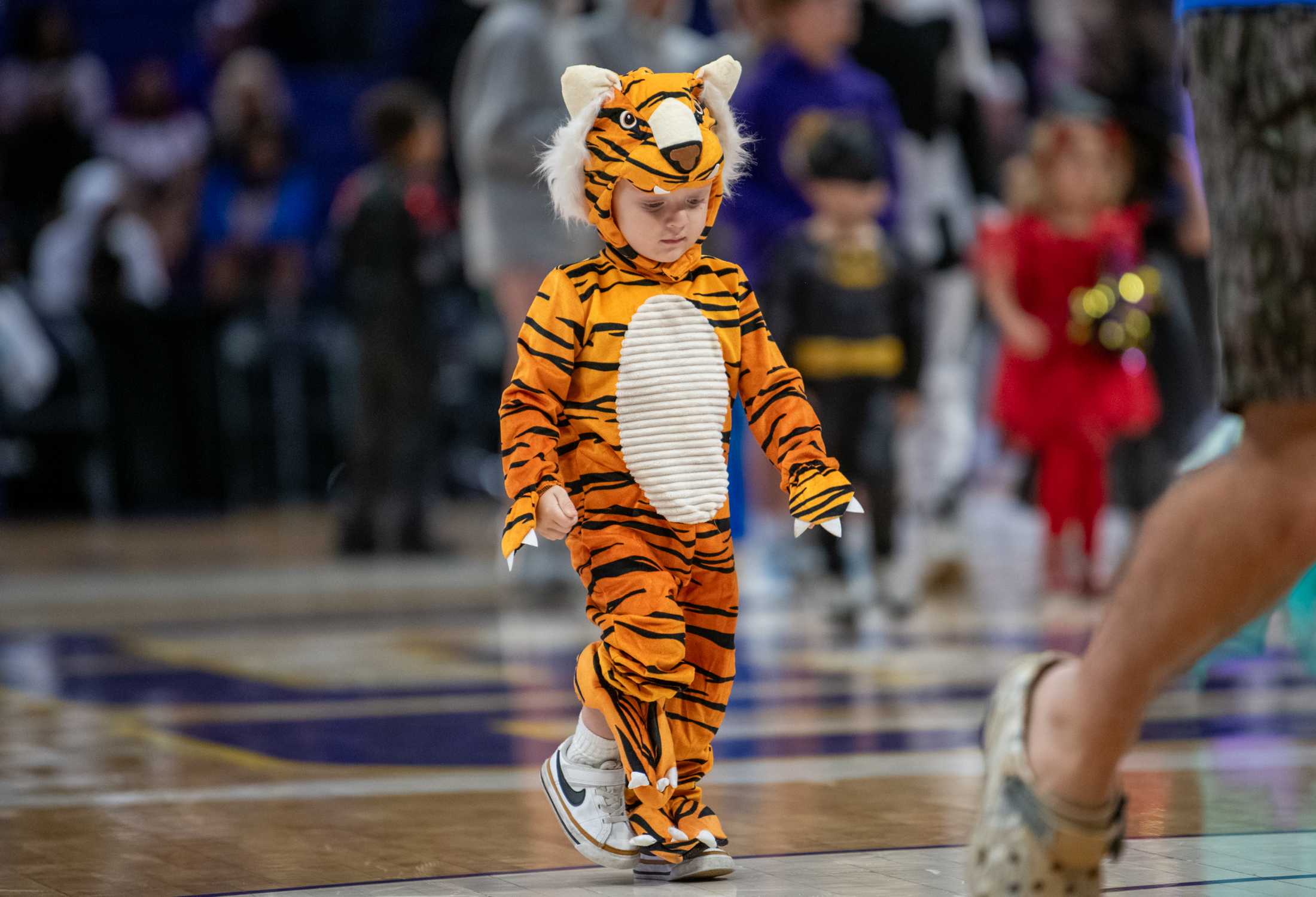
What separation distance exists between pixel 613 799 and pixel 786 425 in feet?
2.27

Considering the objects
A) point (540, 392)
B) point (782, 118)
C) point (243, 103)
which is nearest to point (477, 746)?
point (540, 392)

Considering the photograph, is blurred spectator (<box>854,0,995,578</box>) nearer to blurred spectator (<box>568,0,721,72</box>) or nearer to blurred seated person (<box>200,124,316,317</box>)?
blurred spectator (<box>568,0,721,72</box>)

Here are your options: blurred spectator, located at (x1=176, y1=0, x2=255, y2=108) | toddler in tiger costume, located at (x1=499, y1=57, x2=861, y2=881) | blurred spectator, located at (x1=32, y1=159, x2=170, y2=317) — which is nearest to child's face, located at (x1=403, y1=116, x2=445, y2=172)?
blurred spectator, located at (x1=32, y1=159, x2=170, y2=317)

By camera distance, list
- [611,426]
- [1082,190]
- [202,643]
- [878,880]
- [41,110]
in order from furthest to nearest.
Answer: [41,110] → [1082,190] → [202,643] → [611,426] → [878,880]

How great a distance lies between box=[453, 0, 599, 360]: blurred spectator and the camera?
7965 mm

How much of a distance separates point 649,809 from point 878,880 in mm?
398

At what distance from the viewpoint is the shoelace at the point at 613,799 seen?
11.5 feet

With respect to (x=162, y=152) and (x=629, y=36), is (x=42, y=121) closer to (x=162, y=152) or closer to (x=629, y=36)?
(x=162, y=152)

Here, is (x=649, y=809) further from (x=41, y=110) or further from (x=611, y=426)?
(x=41, y=110)

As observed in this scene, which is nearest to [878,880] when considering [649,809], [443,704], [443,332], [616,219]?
[649,809]

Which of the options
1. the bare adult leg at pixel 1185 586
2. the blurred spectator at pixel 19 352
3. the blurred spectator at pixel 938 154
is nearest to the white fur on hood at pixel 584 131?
the bare adult leg at pixel 1185 586

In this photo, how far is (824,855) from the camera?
3.56m

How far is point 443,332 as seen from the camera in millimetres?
13398

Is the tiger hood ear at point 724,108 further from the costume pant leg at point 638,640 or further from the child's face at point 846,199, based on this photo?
the child's face at point 846,199
